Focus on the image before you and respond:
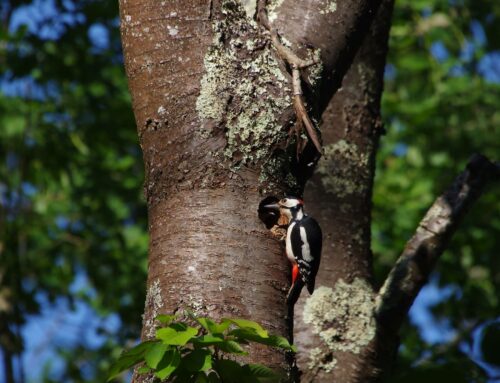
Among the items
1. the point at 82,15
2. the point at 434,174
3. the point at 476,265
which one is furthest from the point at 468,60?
the point at 82,15

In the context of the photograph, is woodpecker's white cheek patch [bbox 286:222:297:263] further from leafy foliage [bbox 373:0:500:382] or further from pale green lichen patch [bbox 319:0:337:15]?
leafy foliage [bbox 373:0:500:382]

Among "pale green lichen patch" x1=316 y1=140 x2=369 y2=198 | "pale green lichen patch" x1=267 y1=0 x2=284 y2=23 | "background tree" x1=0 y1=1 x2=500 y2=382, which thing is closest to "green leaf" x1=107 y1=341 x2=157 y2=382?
"pale green lichen patch" x1=267 y1=0 x2=284 y2=23

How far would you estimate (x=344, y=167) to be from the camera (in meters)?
3.18

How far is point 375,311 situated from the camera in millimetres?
2879

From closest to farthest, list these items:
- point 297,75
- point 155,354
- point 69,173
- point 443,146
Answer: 1. point 155,354
2. point 297,75
3. point 69,173
4. point 443,146

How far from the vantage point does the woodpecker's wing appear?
2.40 m

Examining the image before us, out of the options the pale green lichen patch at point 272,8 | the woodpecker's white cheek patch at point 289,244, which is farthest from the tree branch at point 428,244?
the pale green lichen patch at point 272,8

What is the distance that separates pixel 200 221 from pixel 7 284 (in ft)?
14.1

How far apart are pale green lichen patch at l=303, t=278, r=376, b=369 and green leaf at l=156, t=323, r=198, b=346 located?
1.24 metres

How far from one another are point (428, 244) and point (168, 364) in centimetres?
147

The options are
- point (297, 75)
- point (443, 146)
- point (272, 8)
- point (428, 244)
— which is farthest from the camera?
point (443, 146)

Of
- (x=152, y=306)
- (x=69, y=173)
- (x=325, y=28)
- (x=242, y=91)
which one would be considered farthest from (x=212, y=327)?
(x=69, y=173)

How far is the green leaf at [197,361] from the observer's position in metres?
1.63

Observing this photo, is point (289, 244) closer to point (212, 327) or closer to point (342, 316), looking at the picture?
point (212, 327)
